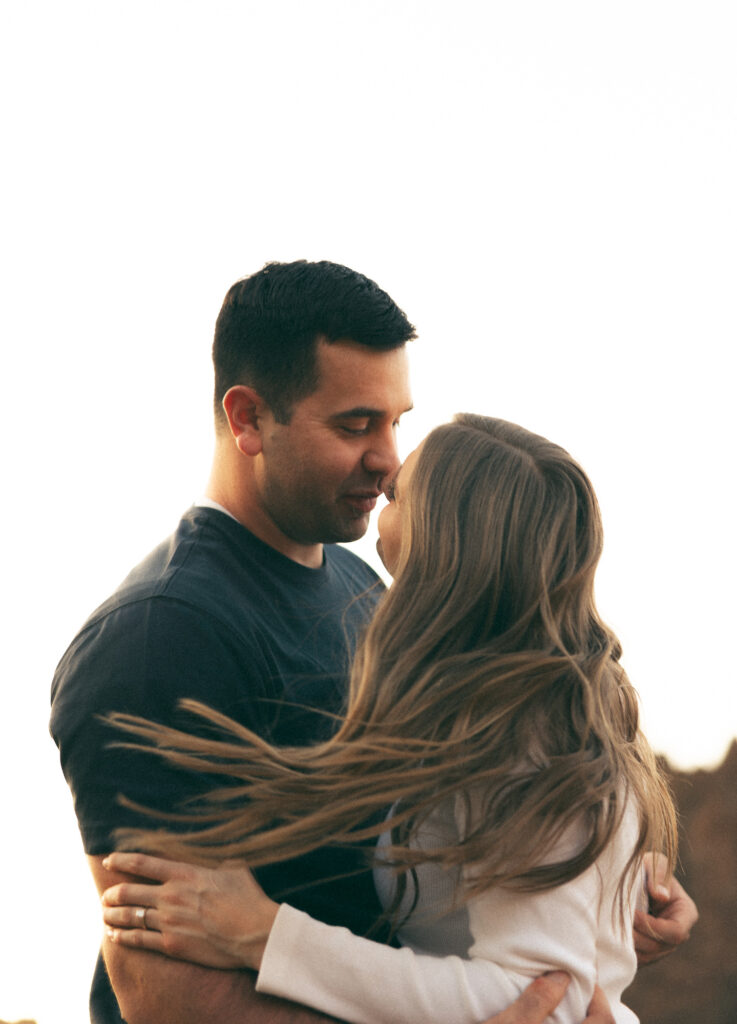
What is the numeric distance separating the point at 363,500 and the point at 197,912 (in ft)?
2.35

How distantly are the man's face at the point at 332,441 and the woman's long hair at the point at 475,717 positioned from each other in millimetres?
258

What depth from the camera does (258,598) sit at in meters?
1.54

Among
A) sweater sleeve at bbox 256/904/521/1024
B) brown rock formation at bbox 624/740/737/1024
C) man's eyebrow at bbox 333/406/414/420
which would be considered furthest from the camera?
brown rock formation at bbox 624/740/737/1024

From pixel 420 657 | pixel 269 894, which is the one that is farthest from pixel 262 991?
pixel 420 657

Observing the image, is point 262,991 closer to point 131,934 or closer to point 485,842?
point 131,934

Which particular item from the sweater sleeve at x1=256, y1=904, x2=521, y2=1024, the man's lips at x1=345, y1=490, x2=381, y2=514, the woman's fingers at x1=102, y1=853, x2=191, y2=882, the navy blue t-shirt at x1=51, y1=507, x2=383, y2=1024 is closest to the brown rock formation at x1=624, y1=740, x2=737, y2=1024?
the man's lips at x1=345, y1=490, x2=381, y2=514

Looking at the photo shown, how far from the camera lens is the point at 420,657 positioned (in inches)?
50.9

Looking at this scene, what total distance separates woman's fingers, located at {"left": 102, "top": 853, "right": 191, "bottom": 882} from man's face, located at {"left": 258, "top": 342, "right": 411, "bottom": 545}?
0.59 metres

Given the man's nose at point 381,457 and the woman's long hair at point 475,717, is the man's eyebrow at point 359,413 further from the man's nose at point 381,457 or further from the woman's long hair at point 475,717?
the woman's long hair at point 475,717

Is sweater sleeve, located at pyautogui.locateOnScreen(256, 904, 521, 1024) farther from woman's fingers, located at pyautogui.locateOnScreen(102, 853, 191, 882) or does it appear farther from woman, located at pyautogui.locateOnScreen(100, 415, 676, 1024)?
woman's fingers, located at pyautogui.locateOnScreen(102, 853, 191, 882)

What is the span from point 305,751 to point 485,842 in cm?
25

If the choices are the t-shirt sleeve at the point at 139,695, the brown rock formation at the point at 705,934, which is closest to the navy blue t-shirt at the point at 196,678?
the t-shirt sleeve at the point at 139,695

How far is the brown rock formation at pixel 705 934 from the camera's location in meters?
2.96

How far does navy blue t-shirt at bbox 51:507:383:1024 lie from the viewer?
1304 mm
